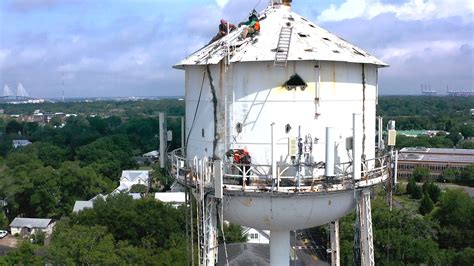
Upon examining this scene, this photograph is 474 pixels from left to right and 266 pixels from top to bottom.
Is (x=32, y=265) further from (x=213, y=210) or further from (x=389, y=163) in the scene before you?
(x=389, y=163)

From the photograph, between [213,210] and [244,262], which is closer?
[213,210]

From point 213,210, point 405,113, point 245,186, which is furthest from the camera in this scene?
point 405,113

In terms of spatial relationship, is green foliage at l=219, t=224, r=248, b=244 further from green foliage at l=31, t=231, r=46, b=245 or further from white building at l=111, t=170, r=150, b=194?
white building at l=111, t=170, r=150, b=194

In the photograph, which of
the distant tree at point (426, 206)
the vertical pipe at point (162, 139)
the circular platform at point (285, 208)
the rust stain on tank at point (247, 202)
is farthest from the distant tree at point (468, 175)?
the rust stain on tank at point (247, 202)

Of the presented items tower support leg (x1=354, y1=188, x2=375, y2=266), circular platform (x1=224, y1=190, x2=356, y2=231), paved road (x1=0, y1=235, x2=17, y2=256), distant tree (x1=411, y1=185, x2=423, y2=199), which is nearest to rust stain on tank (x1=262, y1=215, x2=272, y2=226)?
circular platform (x1=224, y1=190, x2=356, y2=231)

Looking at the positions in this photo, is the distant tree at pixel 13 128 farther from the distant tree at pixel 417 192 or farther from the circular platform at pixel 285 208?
the circular platform at pixel 285 208

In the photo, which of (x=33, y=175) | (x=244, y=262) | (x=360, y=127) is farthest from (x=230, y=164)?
(x=33, y=175)
